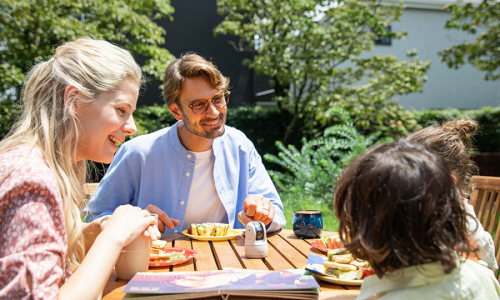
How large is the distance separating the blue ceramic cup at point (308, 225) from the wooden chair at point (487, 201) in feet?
2.56

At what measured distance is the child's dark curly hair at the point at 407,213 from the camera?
88 cm

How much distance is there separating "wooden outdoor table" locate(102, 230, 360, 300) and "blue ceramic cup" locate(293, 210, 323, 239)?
0.04m

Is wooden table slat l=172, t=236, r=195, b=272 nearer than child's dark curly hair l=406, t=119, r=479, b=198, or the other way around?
wooden table slat l=172, t=236, r=195, b=272

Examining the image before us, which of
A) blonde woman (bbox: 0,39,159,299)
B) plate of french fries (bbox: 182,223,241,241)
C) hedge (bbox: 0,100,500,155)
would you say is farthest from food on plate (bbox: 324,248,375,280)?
hedge (bbox: 0,100,500,155)

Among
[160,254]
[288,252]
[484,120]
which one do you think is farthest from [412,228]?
[484,120]

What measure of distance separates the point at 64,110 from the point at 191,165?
3.98 feet

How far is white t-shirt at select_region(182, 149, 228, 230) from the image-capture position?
241 cm

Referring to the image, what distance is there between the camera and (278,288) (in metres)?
1.13

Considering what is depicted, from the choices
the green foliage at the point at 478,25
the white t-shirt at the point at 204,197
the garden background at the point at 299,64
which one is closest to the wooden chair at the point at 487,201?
the white t-shirt at the point at 204,197

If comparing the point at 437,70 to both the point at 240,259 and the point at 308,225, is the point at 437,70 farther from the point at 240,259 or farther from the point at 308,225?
the point at 240,259

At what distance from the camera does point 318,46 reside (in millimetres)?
8953

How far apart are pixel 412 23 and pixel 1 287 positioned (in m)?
18.1

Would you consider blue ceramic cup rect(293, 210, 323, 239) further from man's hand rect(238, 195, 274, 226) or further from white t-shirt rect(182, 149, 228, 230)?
white t-shirt rect(182, 149, 228, 230)

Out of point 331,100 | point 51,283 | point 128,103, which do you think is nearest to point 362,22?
point 331,100
